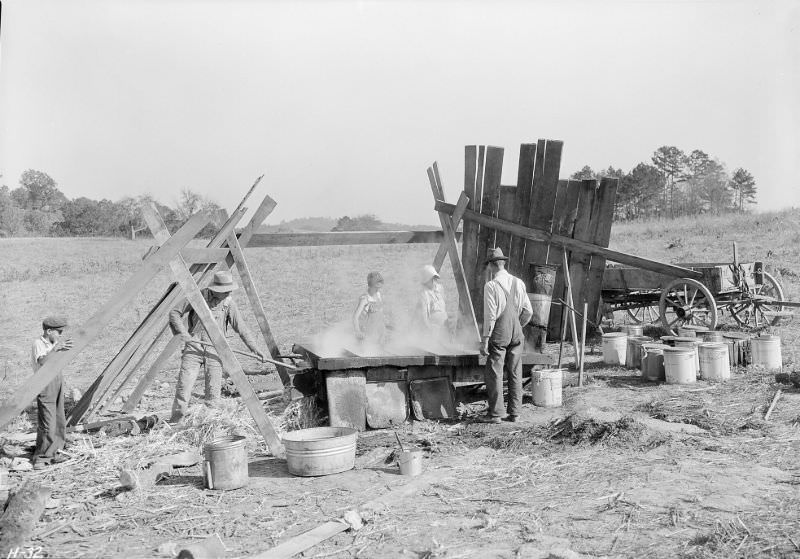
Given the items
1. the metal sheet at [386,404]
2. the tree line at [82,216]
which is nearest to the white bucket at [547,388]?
the metal sheet at [386,404]

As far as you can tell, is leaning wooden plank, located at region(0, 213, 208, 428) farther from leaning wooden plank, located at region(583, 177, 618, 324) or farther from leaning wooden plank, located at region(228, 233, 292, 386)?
leaning wooden plank, located at region(583, 177, 618, 324)

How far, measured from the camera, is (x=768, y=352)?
9.70m

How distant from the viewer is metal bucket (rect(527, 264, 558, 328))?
32.6 feet

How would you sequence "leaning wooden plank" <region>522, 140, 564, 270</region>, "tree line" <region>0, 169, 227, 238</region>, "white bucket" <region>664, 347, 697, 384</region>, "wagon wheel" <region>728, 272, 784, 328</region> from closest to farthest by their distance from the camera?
"white bucket" <region>664, 347, 697, 384</region>
"leaning wooden plank" <region>522, 140, 564, 270</region>
"wagon wheel" <region>728, 272, 784, 328</region>
"tree line" <region>0, 169, 227, 238</region>

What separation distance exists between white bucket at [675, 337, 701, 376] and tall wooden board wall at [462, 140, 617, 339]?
1.34 m

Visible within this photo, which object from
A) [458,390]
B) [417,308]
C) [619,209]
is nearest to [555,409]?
[458,390]

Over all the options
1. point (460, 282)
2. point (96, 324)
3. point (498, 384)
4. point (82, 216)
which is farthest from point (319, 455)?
point (82, 216)

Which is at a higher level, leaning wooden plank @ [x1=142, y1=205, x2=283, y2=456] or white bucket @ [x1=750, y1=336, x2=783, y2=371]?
leaning wooden plank @ [x1=142, y1=205, x2=283, y2=456]

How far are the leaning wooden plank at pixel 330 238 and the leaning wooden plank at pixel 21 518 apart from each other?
4138 mm

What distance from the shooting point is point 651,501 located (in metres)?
5.13

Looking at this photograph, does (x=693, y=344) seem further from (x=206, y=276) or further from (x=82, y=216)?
(x=82, y=216)

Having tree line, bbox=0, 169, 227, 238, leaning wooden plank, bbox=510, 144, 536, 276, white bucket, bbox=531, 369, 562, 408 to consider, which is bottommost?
white bucket, bbox=531, 369, 562, 408

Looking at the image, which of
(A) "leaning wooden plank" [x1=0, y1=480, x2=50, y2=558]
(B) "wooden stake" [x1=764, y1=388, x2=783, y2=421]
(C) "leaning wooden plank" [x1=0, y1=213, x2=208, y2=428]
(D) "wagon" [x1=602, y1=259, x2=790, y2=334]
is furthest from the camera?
A: (D) "wagon" [x1=602, y1=259, x2=790, y2=334]

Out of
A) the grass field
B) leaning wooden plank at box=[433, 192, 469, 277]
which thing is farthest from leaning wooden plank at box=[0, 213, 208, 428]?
leaning wooden plank at box=[433, 192, 469, 277]
